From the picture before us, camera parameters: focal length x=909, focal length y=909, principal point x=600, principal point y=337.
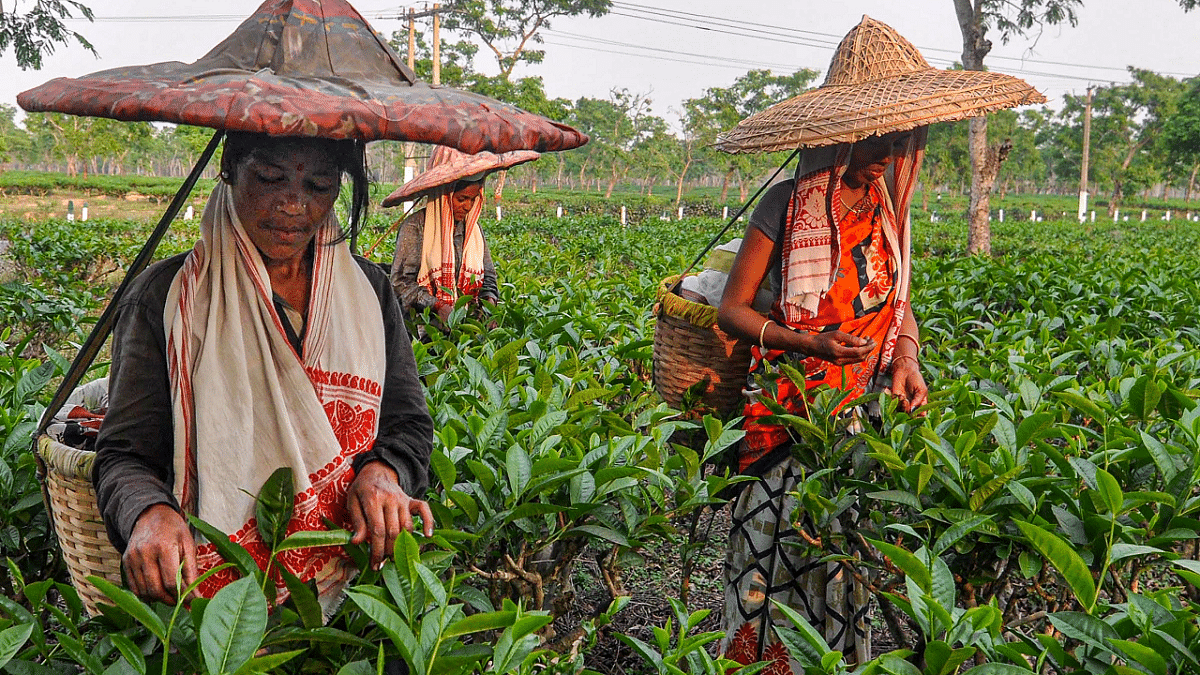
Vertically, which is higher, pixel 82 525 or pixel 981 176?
pixel 981 176

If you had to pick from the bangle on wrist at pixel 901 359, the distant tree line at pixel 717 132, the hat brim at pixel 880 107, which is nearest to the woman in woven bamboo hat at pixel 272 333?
the hat brim at pixel 880 107

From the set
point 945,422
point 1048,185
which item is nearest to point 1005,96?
point 945,422

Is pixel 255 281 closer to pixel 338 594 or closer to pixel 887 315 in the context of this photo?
pixel 338 594

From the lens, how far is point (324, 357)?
1385 millimetres

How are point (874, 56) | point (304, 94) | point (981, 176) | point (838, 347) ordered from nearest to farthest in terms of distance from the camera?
1. point (304, 94)
2. point (838, 347)
3. point (874, 56)
4. point (981, 176)

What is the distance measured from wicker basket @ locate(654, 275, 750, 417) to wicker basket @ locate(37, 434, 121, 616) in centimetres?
145

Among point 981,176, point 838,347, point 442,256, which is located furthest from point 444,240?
point 981,176

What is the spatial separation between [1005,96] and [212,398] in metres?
1.83

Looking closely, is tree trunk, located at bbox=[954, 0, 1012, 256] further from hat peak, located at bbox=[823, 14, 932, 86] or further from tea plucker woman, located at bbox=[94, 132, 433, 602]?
tea plucker woman, located at bbox=[94, 132, 433, 602]

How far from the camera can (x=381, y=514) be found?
1.34 meters

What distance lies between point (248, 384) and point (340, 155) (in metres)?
0.37

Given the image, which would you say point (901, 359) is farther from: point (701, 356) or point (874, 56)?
point (874, 56)

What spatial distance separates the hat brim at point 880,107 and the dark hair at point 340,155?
998 mm

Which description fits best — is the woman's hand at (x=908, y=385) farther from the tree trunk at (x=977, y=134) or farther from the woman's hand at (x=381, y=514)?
the tree trunk at (x=977, y=134)
